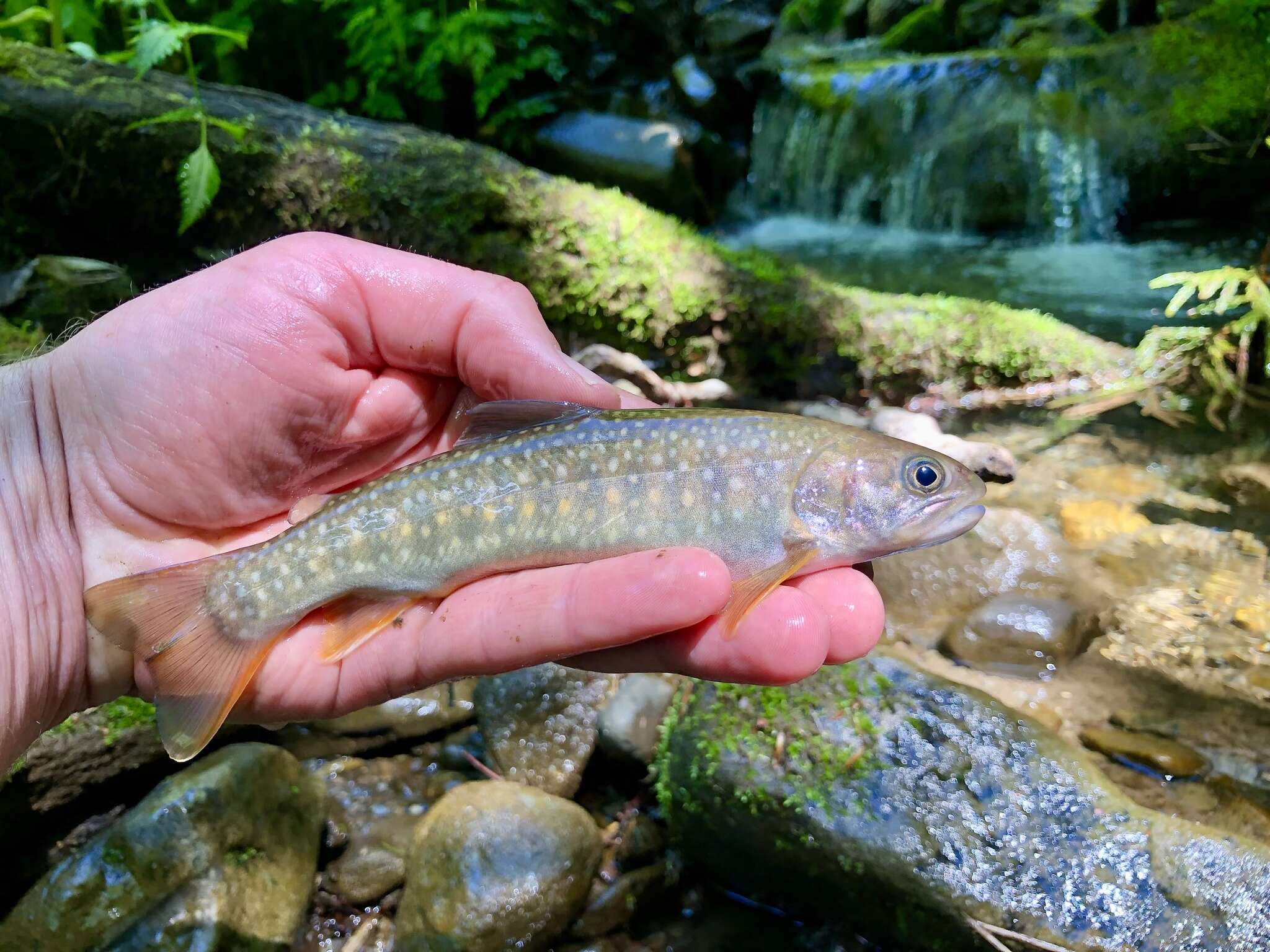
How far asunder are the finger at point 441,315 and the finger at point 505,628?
30.1 inches

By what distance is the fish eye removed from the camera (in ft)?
8.80

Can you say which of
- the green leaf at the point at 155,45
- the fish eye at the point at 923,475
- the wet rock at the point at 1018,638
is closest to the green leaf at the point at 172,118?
the green leaf at the point at 155,45

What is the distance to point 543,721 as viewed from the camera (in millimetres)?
4492

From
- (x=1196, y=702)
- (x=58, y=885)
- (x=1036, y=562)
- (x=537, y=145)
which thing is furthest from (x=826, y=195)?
(x=58, y=885)

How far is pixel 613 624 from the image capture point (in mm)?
2326

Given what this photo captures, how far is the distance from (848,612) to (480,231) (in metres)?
6.18

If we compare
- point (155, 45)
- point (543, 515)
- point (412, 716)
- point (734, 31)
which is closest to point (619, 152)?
point (734, 31)

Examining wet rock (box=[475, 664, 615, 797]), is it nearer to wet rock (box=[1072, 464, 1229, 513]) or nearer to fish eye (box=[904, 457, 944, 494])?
fish eye (box=[904, 457, 944, 494])

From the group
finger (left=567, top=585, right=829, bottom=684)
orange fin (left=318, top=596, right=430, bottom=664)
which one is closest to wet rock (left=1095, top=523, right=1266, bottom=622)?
finger (left=567, top=585, right=829, bottom=684)

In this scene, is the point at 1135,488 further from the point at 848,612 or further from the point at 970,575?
the point at 848,612

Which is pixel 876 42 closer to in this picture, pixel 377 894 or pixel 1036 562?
pixel 1036 562

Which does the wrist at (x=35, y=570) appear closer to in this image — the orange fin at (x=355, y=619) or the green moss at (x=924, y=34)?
the orange fin at (x=355, y=619)

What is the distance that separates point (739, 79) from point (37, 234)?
12169 millimetres

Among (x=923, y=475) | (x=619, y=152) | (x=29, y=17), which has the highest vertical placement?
(x=29, y=17)
